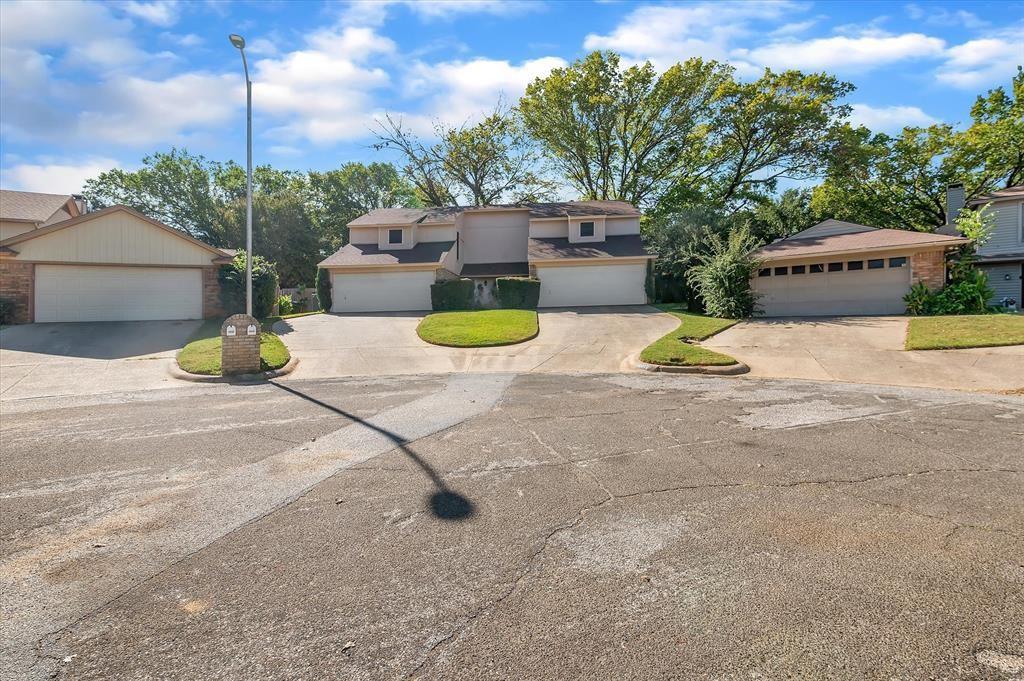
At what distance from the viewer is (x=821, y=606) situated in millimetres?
2781

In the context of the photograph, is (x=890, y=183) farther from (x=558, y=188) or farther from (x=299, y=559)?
(x=299, y=559)

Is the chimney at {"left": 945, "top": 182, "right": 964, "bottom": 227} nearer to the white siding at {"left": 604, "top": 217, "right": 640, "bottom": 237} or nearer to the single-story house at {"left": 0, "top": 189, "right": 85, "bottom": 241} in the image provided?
the white siding at {"left": 604, "top": 217, "right": 640, "bottom": 237}

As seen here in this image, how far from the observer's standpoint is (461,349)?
54.0ft

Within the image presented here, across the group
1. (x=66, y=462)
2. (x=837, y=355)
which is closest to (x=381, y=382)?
(x=66, y=462)

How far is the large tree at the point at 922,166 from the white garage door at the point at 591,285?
14.8 meters

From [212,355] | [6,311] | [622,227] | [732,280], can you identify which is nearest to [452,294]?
[622,227]

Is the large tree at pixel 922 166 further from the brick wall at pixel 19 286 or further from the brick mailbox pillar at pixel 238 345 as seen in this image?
the brick wall at pixel 19 286

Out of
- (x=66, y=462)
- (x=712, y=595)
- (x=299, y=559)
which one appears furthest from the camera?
(x=66, y=462)

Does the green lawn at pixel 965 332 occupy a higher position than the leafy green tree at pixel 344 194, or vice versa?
the leafy green tree at pixel 344 194

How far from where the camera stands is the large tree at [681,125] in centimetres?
3003

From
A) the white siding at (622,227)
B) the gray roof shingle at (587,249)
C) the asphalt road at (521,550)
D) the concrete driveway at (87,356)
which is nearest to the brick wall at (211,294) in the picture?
the concrete driveway at (87,356)

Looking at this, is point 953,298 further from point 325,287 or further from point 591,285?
point 325,287

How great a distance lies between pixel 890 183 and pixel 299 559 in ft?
126

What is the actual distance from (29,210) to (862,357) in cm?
3374
